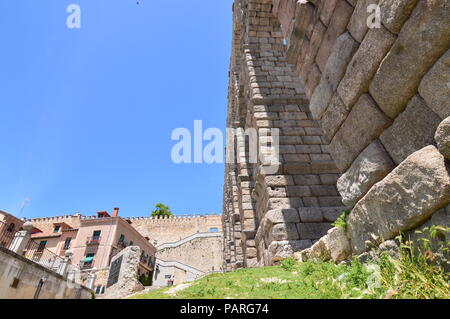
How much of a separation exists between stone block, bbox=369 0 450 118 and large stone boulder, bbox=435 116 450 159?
0.44 metres

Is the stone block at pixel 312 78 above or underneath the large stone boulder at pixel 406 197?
above

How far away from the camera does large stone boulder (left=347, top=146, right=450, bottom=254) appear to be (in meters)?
1.52

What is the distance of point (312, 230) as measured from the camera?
15.8 feet

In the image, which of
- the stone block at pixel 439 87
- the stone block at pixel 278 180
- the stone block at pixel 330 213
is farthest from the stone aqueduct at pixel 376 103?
the stone block at pixel 278 180

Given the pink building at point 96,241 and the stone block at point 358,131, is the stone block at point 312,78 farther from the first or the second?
the pink building at point 96,241

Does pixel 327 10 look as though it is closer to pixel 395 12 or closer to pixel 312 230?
pixel 395 12

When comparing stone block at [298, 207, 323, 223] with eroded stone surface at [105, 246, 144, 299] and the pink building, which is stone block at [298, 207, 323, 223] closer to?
eroded stone surface at [105, 246, 144, 299]

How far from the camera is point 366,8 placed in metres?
2.18

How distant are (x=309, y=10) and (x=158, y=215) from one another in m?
46.0

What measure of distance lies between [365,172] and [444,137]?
29.9 inches

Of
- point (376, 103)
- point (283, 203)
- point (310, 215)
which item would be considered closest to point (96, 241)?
point (283, 203)

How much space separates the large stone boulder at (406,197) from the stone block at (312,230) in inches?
99.8

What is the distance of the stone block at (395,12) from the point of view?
5.76 feet
